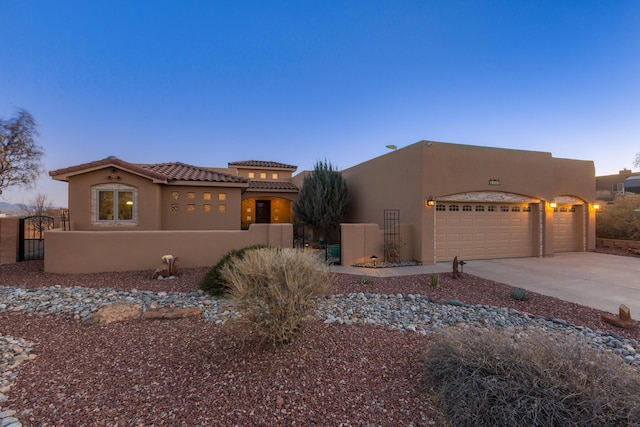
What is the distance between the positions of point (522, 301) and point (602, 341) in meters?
1.85

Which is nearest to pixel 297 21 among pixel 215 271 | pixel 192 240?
pixel 192 240

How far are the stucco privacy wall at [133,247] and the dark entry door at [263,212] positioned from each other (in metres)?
10.1

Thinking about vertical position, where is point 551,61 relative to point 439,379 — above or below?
above

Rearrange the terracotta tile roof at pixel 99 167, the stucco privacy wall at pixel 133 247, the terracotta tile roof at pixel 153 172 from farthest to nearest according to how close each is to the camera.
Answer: the terracotta tile roof at pixel 153 172 → the terracotta tile roof at pixel 99 167 → the stucco privacy wall at pixel 133 247

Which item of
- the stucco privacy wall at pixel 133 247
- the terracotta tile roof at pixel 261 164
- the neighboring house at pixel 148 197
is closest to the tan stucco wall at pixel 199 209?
the neighboring house at pixel 148 197

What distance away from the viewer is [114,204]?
1067cm

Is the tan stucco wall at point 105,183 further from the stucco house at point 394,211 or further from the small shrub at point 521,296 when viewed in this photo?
the small shrub at point 521,296

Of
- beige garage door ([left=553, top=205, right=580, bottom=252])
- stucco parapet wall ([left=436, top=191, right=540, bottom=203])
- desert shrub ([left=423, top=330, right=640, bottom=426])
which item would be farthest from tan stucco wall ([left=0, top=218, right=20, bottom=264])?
beige garage door ([left=553, top=205, right=580, bottom=252])

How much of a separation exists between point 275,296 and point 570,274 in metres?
10.0

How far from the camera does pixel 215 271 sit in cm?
651

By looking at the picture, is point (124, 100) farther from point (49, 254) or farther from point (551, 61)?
point (551, 61)

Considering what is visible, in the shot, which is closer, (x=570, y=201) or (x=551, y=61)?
(x=551, y=61)

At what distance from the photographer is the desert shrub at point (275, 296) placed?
10.3ft

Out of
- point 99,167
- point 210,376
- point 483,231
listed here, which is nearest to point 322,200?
point 483,231
